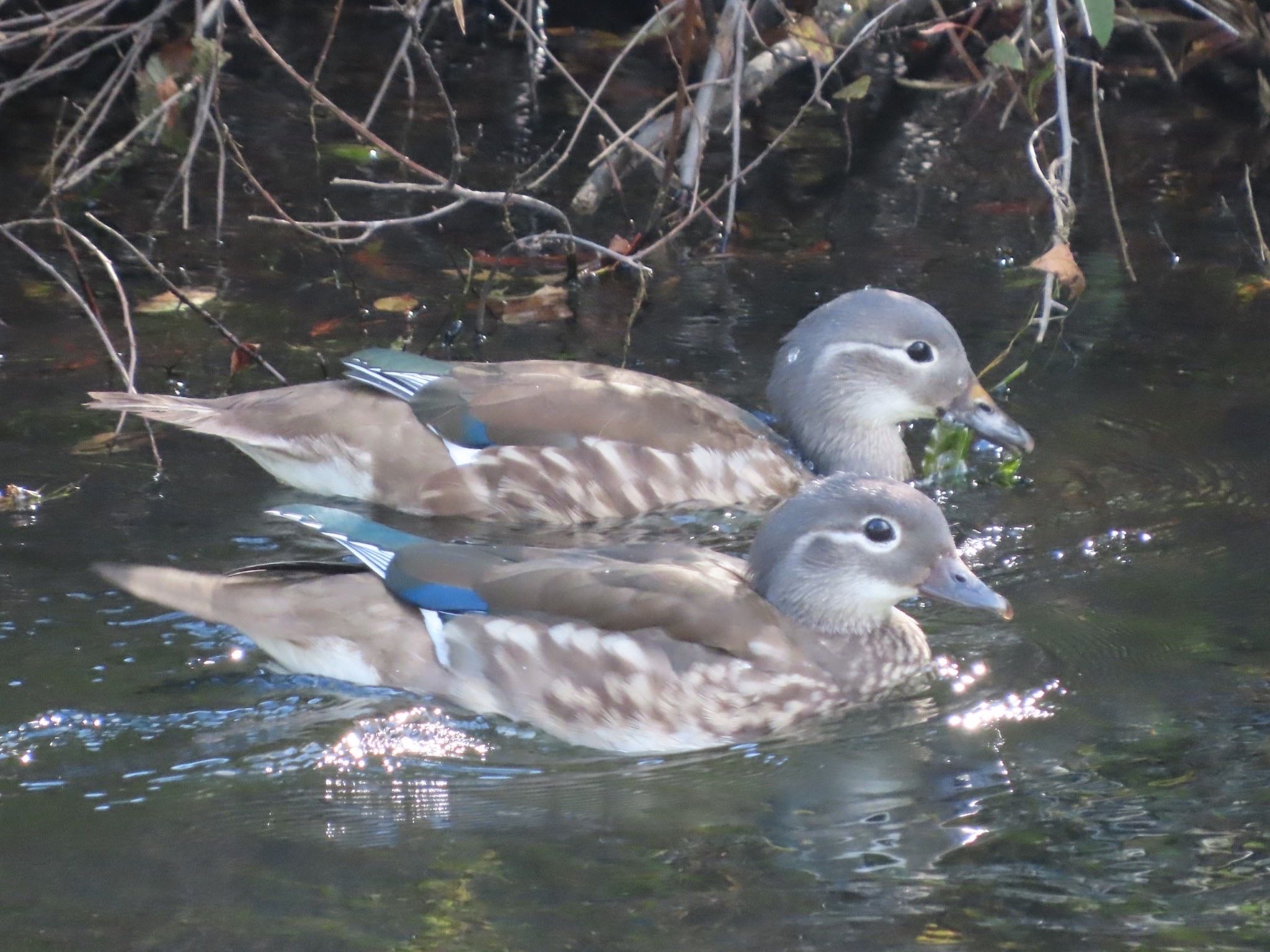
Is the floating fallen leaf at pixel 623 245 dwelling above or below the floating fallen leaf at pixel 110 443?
above

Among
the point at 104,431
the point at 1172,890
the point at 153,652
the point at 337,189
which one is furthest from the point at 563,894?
the point at 337,189

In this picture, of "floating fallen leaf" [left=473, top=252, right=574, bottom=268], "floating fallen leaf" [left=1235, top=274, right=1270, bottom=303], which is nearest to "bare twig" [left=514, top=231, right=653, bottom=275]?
"floating fallen leaf" [left=473, top=252, right=574, bottom=268]

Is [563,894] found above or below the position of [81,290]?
below

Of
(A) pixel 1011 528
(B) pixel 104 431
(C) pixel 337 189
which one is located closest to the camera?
(A) pixel 1011 528

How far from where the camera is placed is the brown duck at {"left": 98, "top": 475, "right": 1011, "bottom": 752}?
17.1 feet

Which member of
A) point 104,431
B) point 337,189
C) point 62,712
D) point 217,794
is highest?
point 337,189

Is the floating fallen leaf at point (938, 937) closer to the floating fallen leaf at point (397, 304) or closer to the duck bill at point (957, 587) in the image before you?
the duck bill at point (957, 587)

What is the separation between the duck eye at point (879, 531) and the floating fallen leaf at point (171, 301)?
4.08 metres

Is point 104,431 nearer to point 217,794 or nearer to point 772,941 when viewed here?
point 217,794

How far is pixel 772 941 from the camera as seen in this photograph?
3967mm

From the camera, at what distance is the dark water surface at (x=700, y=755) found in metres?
4.14

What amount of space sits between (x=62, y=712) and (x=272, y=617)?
662 mm

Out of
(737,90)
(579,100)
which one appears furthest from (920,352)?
(579,100)

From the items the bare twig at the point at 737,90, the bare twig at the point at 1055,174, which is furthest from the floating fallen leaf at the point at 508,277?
the bare twig at the point at 1055,174
